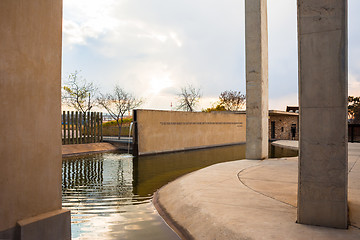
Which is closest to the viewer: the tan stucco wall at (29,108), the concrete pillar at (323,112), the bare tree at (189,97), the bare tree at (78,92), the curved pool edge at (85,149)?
the tan stucco wall at (29,108)

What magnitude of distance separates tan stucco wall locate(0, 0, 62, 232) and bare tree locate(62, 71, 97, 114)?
987 inches

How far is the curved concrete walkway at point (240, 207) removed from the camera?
10.4 feet

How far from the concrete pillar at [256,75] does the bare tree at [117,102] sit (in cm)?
2396

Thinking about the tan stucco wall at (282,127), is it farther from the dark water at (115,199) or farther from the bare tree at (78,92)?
the bare tree at (78,92)

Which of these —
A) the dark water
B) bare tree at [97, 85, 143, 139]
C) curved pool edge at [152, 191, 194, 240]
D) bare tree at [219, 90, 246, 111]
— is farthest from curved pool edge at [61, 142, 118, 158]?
bare tree at [219, 90, 246, 111]

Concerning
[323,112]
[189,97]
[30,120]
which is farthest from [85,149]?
[189,97]

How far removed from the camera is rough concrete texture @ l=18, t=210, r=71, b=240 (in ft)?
8.91

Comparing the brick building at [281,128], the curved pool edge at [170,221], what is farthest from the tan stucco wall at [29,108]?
the brick building at [281,128]

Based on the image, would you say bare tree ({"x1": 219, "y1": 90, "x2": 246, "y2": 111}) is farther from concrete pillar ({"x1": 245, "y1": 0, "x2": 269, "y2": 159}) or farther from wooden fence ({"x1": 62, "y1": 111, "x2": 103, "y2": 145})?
concrete pillar ({"x1": 245, "y1": 0, "x2": 269, "y2": 159})

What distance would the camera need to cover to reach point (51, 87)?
312 centimetres

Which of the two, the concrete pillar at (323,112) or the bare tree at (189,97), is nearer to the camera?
the concrete pillar at (323,112)

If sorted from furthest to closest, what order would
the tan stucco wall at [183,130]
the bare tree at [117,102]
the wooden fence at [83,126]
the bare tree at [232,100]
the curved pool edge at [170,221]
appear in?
1. the bare tree at [232,100]
2. the bare tree at [117,102]
3. the wooden fence at [83,126]
4. the tan stucco wall at [183,130]
5. the curved pool edge at [170,221]

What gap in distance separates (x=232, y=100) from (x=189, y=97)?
872 centimetres

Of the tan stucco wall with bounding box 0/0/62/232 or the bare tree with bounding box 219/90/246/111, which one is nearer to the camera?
the tan stucco wall with bounding box 0/0/62/232
